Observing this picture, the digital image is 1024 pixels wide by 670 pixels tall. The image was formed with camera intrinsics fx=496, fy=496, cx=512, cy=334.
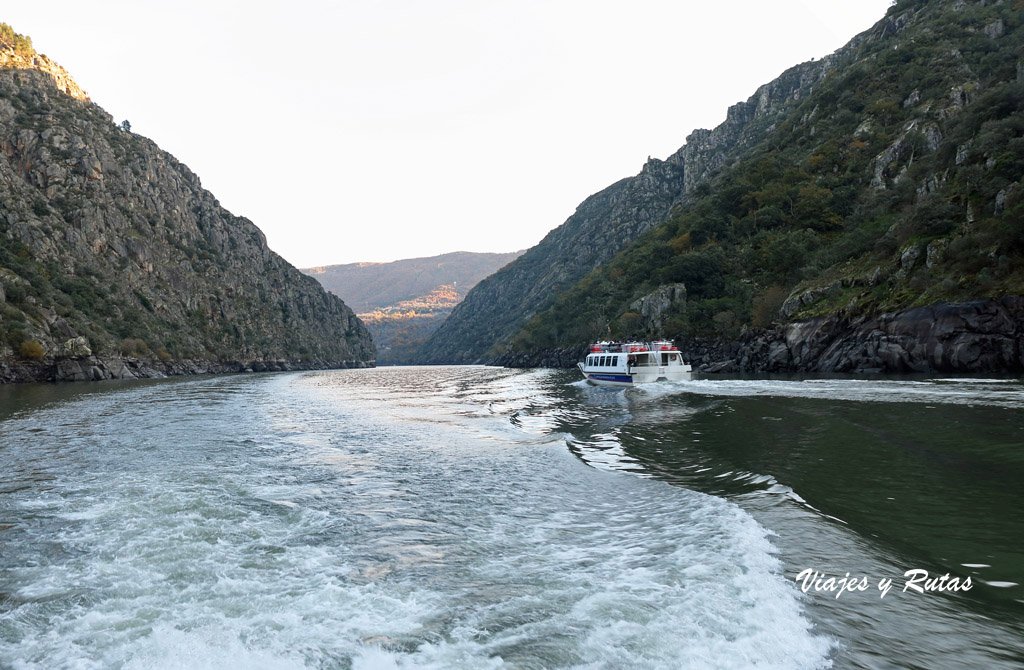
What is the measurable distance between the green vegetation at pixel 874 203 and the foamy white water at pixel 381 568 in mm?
43799

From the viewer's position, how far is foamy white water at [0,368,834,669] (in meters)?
5.99

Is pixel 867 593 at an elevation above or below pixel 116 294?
below

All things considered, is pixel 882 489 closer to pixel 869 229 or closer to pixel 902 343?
pixel 902 343

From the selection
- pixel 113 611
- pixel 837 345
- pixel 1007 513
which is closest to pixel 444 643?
pixel 113 611

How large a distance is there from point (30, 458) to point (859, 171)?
369ft

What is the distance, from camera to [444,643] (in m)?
6.10

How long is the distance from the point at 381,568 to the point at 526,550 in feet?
8.64

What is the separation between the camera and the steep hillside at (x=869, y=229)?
138 feet

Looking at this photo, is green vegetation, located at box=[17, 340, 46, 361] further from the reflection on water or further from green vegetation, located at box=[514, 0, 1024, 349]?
green vegetation, located at box=[514, 0, 1024, 349]

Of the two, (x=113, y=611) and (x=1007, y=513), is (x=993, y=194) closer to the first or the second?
(x=1007, y=513)

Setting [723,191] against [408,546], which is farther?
[723,191]

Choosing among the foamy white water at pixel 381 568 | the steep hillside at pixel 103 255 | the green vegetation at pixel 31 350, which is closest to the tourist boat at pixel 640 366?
the foamy white water at pixel 381 568

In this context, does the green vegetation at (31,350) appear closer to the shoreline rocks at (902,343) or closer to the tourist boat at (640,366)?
the tourist boat at (640,366)

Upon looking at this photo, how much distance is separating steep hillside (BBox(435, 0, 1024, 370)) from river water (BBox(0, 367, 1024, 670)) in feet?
93.8
